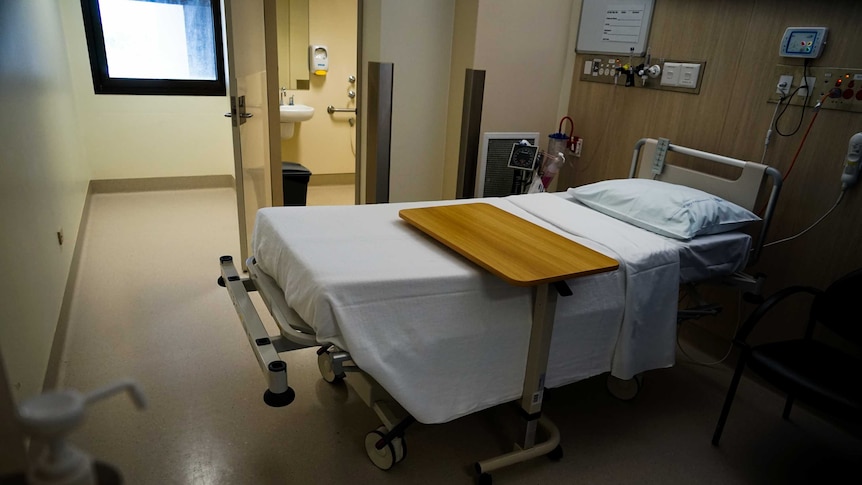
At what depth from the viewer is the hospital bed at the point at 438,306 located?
158 cm

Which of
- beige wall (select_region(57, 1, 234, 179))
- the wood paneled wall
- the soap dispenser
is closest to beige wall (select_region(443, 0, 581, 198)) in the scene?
the wood paneled wall

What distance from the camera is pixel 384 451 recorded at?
74.6 inches

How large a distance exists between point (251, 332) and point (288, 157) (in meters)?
3.84

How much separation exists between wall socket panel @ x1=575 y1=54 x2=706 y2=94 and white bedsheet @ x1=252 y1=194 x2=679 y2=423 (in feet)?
3.40

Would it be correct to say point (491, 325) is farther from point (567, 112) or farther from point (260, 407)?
point (567, 112)

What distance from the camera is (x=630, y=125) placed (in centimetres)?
304

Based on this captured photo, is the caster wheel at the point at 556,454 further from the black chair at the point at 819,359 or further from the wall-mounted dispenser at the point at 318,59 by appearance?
the wall-mounted dispenser at the point at 318,59

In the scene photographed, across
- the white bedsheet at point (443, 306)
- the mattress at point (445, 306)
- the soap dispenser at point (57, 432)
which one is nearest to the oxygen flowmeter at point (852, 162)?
the mattress at point (445, 306)

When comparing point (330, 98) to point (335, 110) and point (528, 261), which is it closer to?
point (335, 110)

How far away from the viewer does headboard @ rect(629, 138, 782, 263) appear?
7.55 ft

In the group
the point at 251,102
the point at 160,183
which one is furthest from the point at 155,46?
the point at 251,102

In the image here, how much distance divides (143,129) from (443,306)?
421 centimetres

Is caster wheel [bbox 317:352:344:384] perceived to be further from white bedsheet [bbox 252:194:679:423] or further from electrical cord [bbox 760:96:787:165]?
electrical cord [bbox 760:96:787:165]

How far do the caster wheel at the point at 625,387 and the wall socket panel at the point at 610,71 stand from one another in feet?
4.73
